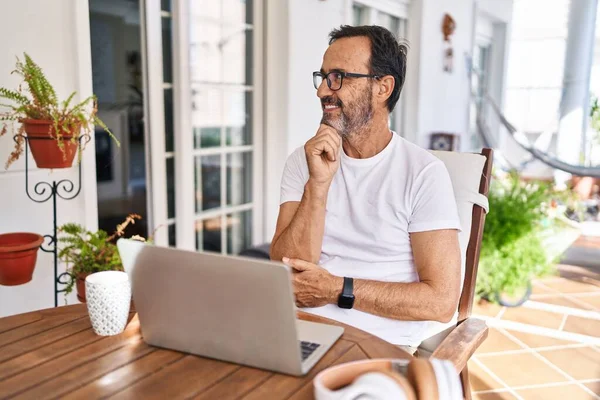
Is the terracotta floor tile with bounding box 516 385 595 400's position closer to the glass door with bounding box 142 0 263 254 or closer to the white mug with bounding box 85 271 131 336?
the glass door with bounding box 142 0 263 254

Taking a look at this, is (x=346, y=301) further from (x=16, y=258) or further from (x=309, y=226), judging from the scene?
(x=16, y=258)

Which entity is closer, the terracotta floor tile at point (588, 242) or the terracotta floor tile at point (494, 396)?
the terracotta floor tile at point (494, 396)

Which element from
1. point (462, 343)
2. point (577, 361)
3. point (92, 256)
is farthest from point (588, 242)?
point (92, 256)

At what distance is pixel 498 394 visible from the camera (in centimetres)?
221

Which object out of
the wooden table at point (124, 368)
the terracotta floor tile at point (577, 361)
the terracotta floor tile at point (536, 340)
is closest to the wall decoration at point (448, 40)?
the terracotta floor tile at point (536, 340)

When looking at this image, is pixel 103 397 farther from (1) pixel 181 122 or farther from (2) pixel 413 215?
(1) pixel 181 122

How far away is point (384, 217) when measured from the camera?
4.63 ft

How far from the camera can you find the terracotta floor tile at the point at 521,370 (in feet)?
7.64

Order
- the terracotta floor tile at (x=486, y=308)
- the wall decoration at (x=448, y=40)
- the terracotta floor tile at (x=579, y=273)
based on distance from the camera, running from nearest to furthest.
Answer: the terracotta floor tile at (x=486, y=308)
the terracotta floor tile at (x=579, y=273)
the wall decoration at (x=448, y=40)

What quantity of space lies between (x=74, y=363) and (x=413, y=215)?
0.85 meters

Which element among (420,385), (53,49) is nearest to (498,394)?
(420,385)

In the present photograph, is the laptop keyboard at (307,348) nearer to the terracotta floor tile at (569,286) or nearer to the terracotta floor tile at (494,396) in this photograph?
the terracotta floor tile at (494,396)

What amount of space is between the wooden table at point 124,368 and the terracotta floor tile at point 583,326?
234 centimetres

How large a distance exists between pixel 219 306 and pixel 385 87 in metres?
0.94
